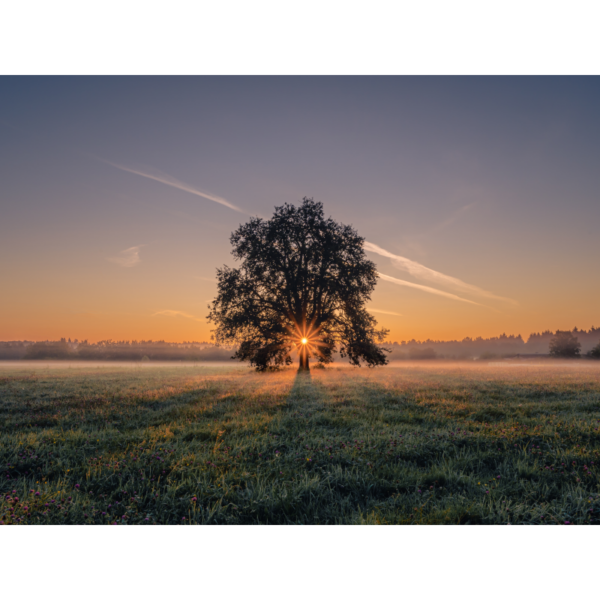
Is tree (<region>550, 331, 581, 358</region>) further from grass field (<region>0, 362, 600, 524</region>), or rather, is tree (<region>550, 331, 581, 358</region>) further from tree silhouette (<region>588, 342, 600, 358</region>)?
grass field (<region>0, 362, 600, 524</region>)

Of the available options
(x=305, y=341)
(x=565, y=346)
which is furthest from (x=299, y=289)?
(x=565, y=346)

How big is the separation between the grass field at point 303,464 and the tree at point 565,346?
5316 centimetres

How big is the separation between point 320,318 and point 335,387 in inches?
372

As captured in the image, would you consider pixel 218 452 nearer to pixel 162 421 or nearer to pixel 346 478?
pixel 346 478

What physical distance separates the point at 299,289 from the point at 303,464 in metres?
17.3

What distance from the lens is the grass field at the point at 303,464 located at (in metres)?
3.63

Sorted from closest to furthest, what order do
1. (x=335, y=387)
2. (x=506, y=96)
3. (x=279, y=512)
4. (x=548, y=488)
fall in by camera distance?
(x=279, y=512) → (x=548, y=488) → (x=506, y=96) → (x=335, y=387)

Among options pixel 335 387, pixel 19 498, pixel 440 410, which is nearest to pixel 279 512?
pixel 19 498

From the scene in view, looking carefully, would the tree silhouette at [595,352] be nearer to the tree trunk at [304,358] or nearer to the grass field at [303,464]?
the tree trunk at [304,358]

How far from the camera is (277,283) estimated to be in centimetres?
2195

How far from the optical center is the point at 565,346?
5003cm

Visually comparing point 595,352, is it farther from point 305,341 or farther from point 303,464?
point 303,464

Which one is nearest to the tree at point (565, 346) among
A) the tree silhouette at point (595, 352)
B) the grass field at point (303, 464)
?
the tree silhouette at point (595, 352)

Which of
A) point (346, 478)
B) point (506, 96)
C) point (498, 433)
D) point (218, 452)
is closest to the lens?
point (346, 478)
